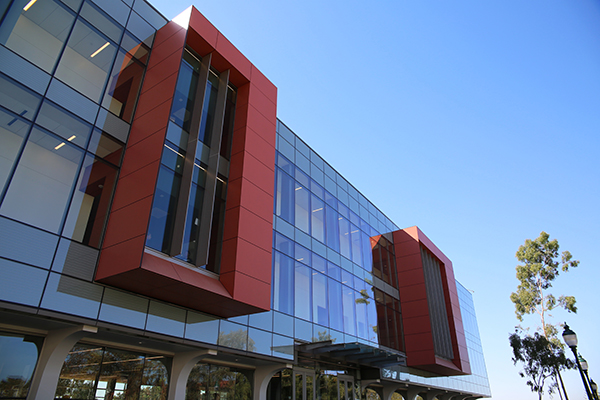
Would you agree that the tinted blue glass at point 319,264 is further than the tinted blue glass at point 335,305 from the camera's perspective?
No

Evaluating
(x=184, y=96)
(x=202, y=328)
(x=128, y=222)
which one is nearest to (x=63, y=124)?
(x=128, y=222)

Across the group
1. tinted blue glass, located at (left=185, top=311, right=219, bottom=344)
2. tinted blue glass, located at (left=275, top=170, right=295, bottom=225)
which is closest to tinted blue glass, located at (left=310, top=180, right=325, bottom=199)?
tinted blue glass, located at (left=275, top=170, right=295, bottom=225)

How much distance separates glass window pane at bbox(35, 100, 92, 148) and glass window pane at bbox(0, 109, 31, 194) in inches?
20.7

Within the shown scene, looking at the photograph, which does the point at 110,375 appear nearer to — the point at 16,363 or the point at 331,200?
the point at 16,363

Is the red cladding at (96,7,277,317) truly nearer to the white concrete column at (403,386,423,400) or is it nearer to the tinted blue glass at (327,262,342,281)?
the tinted blue glass at (327,262,342,281)

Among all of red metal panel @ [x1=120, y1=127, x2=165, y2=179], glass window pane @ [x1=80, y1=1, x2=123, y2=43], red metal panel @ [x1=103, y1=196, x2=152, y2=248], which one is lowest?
red metal panel @ [x1=103, y1=196, x2=152, y2=248]

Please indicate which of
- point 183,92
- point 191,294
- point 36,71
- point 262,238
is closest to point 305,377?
point 262,238

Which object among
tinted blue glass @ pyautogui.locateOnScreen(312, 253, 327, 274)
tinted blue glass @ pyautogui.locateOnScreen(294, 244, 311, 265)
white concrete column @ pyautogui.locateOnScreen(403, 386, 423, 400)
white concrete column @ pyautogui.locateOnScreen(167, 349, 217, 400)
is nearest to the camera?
white concrete column @ pyautogui.locateOnScreen(167, 349, 217, 400)

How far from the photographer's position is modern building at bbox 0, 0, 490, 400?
36.6 feet

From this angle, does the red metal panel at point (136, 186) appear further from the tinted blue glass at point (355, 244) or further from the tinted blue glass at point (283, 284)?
the tinted blue glass at point (355, 244)

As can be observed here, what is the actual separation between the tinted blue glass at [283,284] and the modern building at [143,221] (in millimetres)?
93

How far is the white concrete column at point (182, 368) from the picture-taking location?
14.3 meters

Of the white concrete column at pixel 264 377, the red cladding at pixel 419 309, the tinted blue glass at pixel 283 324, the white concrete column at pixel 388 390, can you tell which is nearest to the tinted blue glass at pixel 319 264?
the tinted blue glass at pixel 283 324

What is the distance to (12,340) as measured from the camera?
11188 mm
